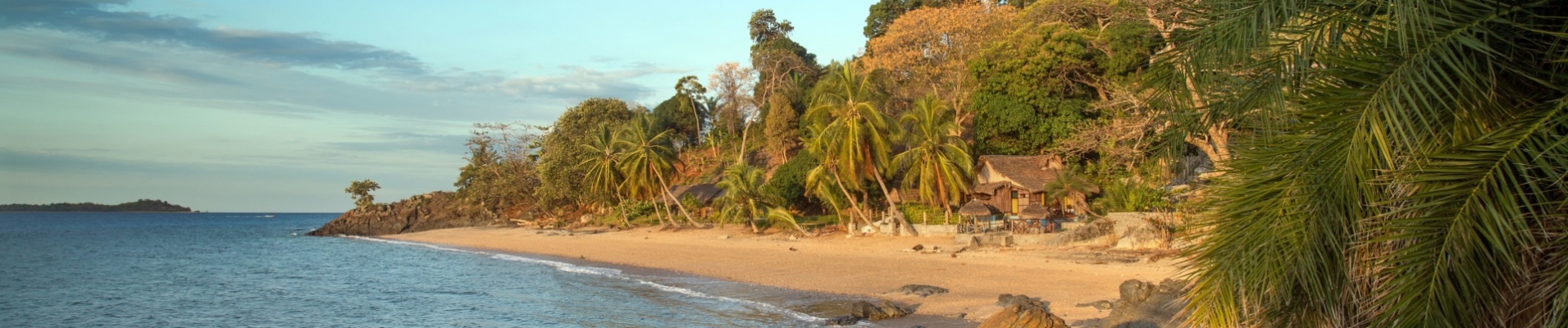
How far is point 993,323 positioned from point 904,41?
31.0 metres

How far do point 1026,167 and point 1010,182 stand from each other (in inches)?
47.3

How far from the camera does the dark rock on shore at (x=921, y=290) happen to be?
14.8 meters

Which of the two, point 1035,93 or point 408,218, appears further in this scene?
point 408,218

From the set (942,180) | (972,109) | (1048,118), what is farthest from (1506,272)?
(972,109)

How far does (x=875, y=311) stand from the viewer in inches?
502

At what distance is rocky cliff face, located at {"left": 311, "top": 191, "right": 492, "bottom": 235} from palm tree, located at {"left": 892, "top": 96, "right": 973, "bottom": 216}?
29828 millimetres

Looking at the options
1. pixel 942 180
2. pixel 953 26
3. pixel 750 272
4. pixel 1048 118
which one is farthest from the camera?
pixel 953 26

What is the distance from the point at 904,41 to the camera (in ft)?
131

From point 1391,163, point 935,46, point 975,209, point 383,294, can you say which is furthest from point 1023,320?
point 935,46

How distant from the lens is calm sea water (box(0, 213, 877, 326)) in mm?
15219

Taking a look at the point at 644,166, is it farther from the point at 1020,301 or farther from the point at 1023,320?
the point at 1023,320

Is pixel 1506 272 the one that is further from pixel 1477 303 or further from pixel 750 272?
pixel 750 272

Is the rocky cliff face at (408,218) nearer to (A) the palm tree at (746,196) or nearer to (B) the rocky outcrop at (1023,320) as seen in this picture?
(A) the palm tree at (746,196)

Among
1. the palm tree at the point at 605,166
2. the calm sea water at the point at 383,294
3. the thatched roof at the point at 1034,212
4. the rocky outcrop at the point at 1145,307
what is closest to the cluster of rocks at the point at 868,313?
the calm sea water at the point at 383,294
